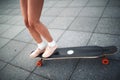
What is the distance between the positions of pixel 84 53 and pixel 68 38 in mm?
828

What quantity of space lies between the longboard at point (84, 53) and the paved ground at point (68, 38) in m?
0.14

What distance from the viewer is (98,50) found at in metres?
2.16

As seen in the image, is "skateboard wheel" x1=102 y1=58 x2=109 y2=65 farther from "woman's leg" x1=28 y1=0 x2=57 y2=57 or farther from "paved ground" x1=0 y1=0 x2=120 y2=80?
"woman's leg" x1=28 y1=0 x2=57 y2=57

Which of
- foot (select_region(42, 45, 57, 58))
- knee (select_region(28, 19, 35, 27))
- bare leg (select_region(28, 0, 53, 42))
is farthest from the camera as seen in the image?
foot (select_region(42, 45, 57, 58))

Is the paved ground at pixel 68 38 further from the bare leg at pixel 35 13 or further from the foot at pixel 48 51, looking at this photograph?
the bare leg at pixel 35 13

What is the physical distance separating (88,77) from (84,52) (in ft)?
1.40

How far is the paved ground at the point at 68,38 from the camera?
2.10 meters

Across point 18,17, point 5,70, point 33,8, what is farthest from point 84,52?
point 18,17

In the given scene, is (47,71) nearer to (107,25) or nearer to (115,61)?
(115,61)

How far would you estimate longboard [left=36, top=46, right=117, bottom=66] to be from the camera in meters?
2.08

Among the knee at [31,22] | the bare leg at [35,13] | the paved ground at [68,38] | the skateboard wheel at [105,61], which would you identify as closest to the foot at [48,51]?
the paved ground at [68,38]

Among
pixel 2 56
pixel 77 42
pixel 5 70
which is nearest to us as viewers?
pixel 5 70

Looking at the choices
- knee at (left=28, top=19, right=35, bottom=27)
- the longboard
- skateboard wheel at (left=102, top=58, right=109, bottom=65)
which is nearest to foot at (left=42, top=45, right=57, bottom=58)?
the longboard

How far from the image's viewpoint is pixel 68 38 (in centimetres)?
293
